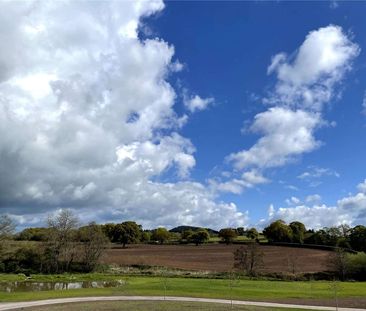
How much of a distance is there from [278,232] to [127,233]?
51.1 meters

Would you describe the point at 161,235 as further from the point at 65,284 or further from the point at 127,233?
the point at 65,284

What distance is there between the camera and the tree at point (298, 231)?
519 ft

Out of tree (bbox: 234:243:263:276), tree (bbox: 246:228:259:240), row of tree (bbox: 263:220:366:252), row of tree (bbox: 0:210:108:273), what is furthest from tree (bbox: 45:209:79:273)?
tree (bbox: 246:228:259:240)

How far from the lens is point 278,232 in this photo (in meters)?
164

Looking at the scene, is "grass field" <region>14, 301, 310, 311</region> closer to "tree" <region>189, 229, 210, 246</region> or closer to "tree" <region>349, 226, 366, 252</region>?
"tree" <region>349, 226, 366, 252</region>

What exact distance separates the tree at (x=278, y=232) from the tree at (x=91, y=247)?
79.7 metres

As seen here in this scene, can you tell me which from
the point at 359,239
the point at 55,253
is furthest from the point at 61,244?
the point at 359,239

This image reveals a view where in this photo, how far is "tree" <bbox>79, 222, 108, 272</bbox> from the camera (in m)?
95.7

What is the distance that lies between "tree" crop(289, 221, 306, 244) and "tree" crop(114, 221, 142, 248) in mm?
51926

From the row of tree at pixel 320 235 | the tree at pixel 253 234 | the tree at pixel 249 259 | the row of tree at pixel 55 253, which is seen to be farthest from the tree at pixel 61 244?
the tree at pixel 253 234

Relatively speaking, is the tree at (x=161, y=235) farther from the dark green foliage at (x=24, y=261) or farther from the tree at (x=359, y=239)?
A: the dark green foliage at (x=24, y=261)

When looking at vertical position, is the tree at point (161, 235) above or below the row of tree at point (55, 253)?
above

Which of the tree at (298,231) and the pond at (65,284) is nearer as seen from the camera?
the pond at (65,284)

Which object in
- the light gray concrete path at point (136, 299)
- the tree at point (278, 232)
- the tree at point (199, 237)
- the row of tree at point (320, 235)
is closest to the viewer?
the light gray concrete path at point (136, 299)
